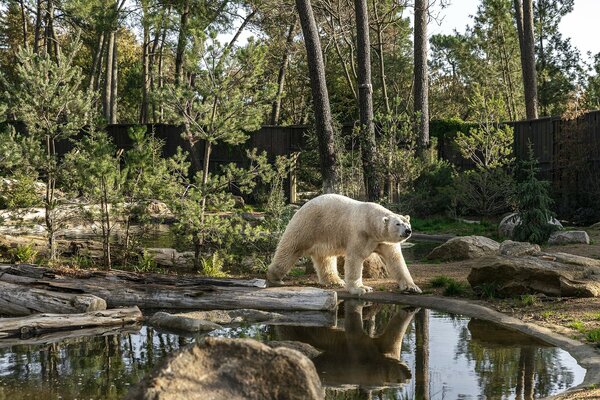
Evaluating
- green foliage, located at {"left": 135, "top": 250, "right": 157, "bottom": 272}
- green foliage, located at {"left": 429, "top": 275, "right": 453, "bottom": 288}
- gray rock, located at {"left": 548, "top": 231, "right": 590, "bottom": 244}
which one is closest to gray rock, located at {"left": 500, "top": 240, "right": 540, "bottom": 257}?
green foliage, located at {"left": 429, "top": 275, "right": 453, "bottom": 288}

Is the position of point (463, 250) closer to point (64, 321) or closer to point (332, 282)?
point (332, 282)

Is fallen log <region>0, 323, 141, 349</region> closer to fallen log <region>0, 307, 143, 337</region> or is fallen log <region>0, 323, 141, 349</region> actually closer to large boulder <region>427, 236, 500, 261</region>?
fallen log <region>0, 307, 143, 337</region>

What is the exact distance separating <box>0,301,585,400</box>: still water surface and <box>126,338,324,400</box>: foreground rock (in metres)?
1.52

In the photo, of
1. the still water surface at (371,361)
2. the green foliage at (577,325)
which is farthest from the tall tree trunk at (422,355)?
the green foliage at (577,325)

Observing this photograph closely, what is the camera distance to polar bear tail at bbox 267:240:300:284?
430 inches

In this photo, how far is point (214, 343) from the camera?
4.68 m

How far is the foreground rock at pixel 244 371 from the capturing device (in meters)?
4.52

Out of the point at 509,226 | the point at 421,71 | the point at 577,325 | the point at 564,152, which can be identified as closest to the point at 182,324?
the point at 577,325

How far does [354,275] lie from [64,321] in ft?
12.3

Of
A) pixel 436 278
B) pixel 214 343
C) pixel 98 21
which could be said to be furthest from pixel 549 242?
pixel 98 21

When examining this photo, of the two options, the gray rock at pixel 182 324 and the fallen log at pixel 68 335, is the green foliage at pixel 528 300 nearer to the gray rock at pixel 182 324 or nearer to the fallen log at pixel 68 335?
the gray rock at pixel 182 324

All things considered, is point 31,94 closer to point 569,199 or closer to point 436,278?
point 436,278

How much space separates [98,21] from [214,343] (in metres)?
26.8

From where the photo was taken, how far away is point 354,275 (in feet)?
34.1
